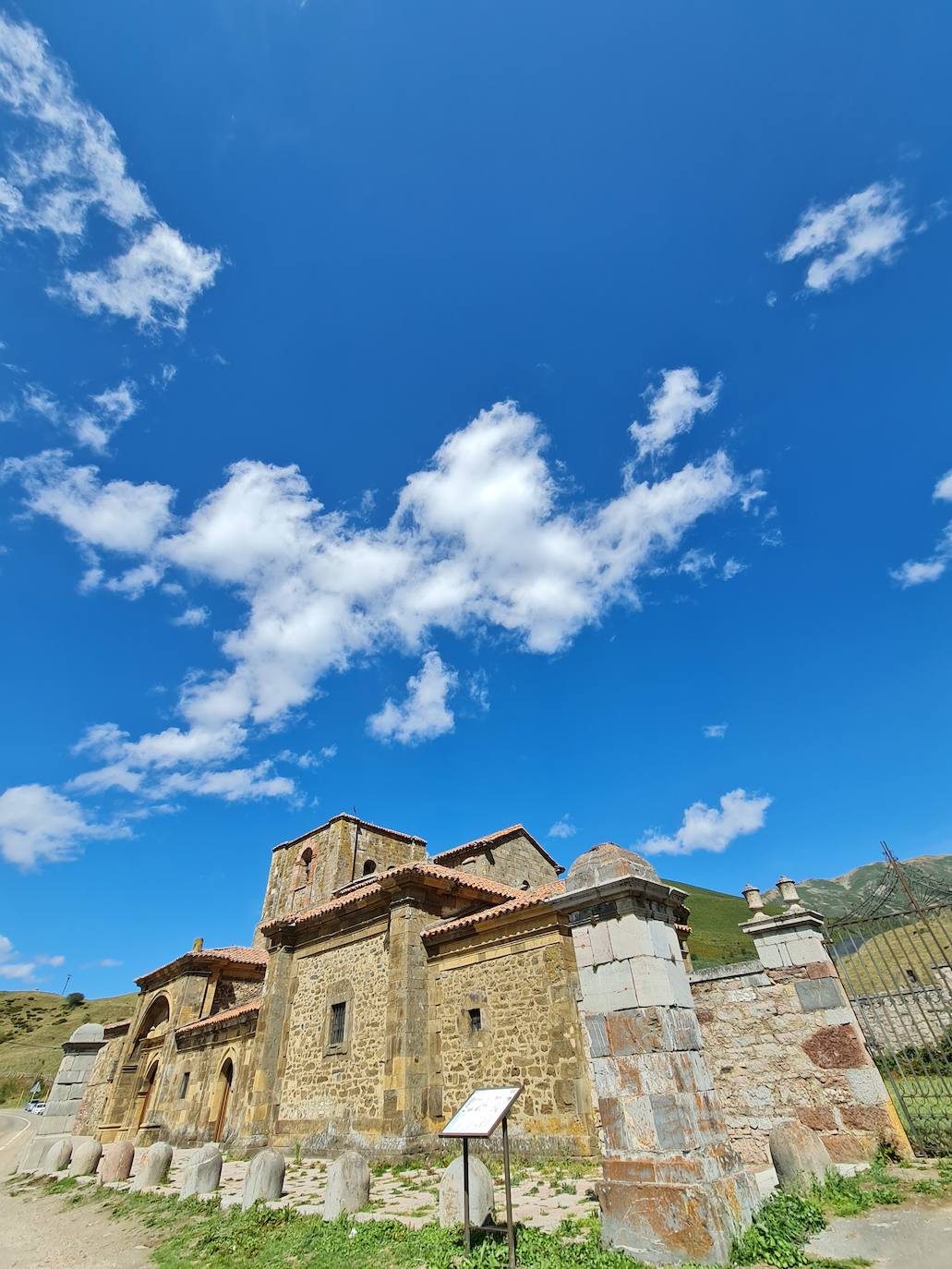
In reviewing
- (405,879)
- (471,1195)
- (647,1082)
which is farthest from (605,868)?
(405,879)

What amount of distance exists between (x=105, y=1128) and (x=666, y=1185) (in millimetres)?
28754

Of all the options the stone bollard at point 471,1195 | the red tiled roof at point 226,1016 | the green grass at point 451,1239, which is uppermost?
the red tiled roof at point 226,1016

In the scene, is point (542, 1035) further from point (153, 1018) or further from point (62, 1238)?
point (153, 1018)

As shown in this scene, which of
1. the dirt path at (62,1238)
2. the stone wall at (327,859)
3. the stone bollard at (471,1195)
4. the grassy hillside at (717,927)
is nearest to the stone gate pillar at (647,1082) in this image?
the stone bollard at (471,1195)

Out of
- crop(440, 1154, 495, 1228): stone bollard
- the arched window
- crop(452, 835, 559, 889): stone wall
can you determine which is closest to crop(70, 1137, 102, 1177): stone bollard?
the arched window

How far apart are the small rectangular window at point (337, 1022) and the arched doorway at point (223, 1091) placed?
677 centimetres

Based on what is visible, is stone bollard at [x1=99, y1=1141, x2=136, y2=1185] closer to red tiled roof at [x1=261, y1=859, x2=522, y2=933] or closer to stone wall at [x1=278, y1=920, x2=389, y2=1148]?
stone wall at [x1=278, y1=920, x2=389, y2=1148]

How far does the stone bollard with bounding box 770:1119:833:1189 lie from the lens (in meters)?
6.35

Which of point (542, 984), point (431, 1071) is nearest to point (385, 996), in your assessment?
point (431, 1071)

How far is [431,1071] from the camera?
40.0 ft

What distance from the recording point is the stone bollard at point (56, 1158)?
1412cm

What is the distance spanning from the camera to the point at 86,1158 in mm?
13781

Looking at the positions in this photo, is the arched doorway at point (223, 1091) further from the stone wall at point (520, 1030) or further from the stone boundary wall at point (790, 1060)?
the stone boundary wall at point (790, 1060)

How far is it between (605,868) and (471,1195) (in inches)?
142
